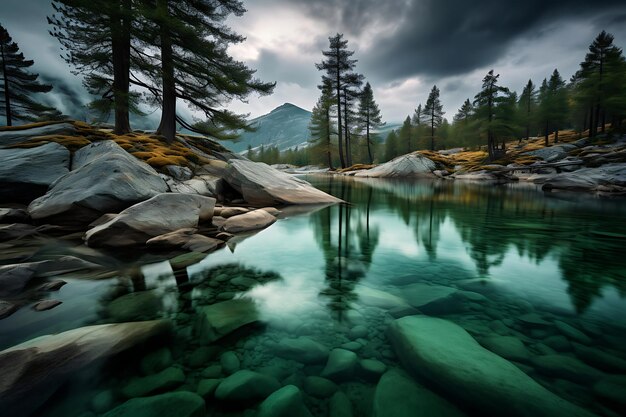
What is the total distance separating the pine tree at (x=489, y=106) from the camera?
107ft

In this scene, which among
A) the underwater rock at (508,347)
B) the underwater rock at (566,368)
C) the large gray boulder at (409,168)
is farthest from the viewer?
the large gray boulder at (409,168)

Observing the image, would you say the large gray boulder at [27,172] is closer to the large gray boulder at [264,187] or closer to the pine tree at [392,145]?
the large gray boulder at [264,187]

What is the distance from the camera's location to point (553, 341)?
2.33m

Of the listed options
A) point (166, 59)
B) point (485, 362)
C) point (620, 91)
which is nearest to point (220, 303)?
point (485, 362)

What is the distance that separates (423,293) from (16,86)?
156 feet

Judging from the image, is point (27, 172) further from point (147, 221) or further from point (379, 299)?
point (379, 299)

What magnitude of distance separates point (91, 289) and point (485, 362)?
14.5 feet

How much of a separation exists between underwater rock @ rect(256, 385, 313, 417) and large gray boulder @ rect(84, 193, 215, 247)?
4718 millimetres

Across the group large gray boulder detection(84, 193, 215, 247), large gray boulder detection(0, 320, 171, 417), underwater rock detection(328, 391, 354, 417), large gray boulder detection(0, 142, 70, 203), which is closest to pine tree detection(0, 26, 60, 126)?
large gray boulder detection(0, 142, 70, 203)

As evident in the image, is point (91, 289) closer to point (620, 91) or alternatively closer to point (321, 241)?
point (321, 241)

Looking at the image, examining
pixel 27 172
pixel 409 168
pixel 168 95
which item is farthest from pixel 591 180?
pixel 27 172

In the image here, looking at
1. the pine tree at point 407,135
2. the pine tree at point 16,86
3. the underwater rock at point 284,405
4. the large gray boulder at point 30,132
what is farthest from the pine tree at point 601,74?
the pine tree at point 16,86

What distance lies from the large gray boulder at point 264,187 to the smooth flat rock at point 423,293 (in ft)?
25.0

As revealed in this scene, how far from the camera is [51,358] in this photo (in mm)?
1848
